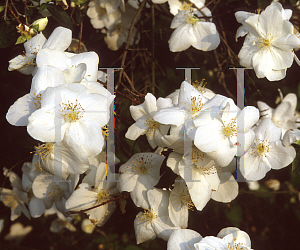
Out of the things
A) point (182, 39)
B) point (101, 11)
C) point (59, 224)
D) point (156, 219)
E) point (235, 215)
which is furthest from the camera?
point (59, 224)

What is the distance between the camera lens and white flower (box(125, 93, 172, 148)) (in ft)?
3.32

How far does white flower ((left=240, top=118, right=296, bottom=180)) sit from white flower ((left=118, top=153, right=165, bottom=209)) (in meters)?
0.31

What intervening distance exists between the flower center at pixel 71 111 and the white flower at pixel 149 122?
207 mm

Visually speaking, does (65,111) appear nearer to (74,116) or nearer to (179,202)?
(74,116)

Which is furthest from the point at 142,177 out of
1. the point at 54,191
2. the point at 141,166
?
the point at 54,191

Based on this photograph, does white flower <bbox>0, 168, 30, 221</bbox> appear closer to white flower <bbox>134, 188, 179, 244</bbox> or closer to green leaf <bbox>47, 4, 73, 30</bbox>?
white flower <bbox>134, 188, 179, 244</bbox>

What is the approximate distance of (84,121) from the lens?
0.90 metres

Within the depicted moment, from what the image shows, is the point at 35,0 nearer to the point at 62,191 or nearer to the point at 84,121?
the point at 84,121

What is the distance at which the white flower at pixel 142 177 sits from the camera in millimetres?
1065

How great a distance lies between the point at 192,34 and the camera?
125cm

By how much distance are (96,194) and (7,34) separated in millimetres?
724

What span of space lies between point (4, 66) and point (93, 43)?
18.0 inches

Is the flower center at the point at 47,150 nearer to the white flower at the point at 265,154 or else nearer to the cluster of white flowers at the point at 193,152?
the cluster of white flowers at the point at 193,152

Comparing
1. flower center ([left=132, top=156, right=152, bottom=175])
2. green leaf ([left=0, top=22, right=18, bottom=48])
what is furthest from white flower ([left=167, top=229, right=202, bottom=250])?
green leaf ([left=0, top=22, right=18, bottom=48])
